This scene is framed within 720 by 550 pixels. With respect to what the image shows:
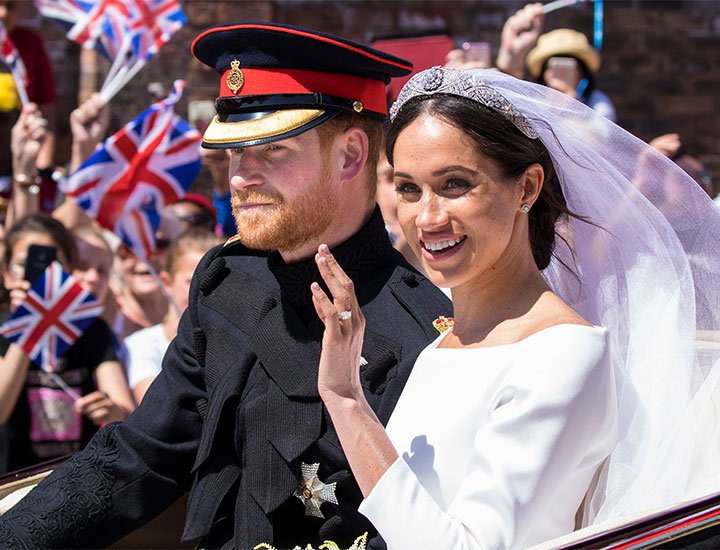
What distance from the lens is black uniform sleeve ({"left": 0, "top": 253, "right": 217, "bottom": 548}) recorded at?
7.22 ft

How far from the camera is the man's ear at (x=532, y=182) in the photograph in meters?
1.75

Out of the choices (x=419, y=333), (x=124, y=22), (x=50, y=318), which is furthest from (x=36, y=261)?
(x=419, y=333)

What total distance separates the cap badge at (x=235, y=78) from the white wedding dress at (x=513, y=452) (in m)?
0.87

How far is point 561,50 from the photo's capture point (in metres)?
4.73

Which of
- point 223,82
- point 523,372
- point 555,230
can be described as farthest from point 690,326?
point 223,82

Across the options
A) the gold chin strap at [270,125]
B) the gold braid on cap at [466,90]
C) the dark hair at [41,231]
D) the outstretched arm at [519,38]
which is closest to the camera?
the gold braid on cap at [466,90]

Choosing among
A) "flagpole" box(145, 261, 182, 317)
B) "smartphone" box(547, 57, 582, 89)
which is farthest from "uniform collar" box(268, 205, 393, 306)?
"smartphone" box(547, 57, 582, 89)

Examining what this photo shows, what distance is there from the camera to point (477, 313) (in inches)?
70.3

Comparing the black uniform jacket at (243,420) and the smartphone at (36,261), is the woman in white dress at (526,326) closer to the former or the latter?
the black uniform jacket at (243,420)

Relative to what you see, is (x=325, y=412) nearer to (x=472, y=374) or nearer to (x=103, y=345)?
(x=472, y=374)

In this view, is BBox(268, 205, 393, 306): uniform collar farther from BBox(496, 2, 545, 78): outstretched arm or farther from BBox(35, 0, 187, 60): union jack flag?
BBox(35, 0, 187, 60): union jack flag

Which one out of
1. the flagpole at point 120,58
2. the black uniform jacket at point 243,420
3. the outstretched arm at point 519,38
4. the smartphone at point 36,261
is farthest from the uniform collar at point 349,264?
the flagpole at point 120,58

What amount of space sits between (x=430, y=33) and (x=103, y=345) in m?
2.24

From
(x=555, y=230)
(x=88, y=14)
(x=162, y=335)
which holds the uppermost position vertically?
(x=88, y=14)
